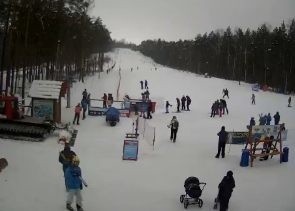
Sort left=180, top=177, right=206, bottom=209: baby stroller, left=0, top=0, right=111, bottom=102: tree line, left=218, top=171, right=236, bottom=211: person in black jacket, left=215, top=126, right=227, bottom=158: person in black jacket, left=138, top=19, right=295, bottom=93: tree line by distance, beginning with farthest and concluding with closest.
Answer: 1. left=138, top=19, right=295, bottom=93: tree line
2. left=0, top=0, right=111, bottom=102: tree line
3. left=215, top=126, right=227, bottom=158: person in black jacket
4. left=180, top=177, right=206, bottom=209: baby stroller
5. left=218, top=171, right=236, bottom=211: person in black jacket

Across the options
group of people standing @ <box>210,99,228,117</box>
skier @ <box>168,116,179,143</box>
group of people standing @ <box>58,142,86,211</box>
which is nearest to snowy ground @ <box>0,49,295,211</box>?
skier @ <box>168,116,179,143</box>

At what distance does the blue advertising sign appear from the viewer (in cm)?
2018

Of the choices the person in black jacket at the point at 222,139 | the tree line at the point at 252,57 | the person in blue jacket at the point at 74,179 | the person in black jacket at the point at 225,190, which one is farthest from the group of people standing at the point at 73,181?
the tree line at the point at 252,57

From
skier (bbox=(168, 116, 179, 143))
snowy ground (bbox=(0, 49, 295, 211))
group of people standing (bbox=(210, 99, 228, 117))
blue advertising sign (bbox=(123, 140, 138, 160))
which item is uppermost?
group of people standing (bbox=(210, 99, 228, 117))

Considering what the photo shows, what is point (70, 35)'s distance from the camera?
180ft

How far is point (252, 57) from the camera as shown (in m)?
97.3

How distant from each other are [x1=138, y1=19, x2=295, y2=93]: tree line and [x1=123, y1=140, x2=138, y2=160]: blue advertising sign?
57.4 m

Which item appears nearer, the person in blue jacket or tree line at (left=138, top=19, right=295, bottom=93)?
the person in blue jacket

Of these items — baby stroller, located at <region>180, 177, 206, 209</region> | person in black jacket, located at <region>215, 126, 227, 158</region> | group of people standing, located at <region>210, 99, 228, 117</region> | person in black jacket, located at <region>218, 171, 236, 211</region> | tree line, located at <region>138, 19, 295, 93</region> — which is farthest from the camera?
tree line, located at <region>138, 19, 295, 93</region>

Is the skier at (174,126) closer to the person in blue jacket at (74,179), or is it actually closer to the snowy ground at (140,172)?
the snowy ground at (140,172)

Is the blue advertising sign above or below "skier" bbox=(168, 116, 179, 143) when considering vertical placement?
below

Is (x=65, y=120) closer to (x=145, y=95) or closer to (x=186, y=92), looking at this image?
(x=145, y=95)

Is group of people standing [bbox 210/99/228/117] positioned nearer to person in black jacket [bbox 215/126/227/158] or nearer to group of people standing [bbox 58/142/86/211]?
person in black jacket [bbox 215/126/227/158]

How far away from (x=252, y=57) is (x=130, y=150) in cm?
8201
